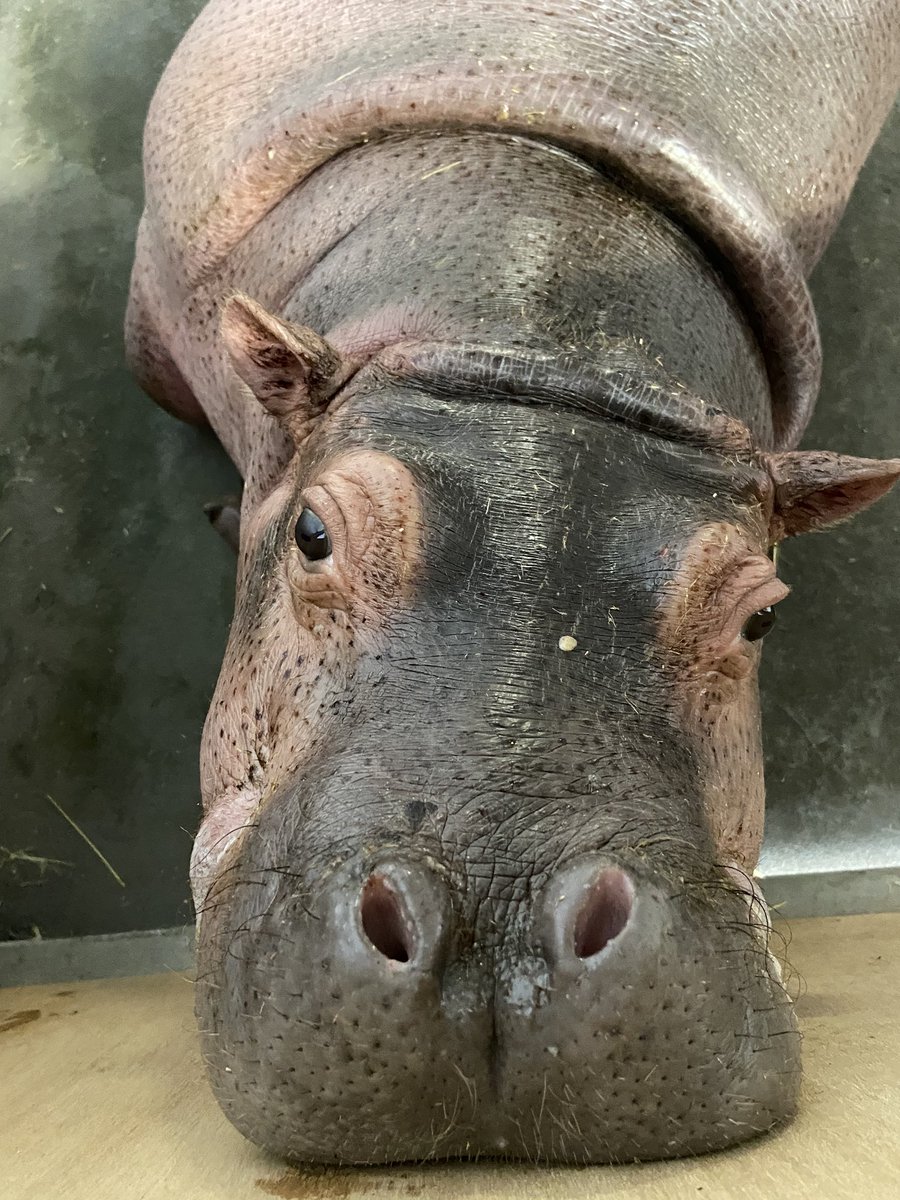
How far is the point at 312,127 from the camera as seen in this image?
8.86 feet

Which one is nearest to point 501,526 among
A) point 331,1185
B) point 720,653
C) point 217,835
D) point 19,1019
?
point 720,653

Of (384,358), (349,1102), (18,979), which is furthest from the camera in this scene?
(18,979)

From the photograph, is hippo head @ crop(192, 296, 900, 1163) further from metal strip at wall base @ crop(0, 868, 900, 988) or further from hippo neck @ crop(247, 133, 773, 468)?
metal strip at wall base @ crop(0, 868, 900, 988)

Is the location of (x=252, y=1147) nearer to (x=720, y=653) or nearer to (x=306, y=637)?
(x=306, y=637)

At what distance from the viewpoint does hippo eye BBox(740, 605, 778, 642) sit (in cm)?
212

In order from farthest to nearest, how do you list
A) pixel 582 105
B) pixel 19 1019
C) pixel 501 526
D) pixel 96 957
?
pixel 96 957
pixel 19 1019
pixel 582 105
pixel 501 526

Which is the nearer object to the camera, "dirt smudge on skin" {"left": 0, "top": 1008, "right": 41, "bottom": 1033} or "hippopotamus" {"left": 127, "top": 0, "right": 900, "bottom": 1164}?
"hippopotamus" {"left": 127, "top": 0, "right": 900, "bottom": 1164}

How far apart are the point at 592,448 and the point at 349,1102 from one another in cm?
113

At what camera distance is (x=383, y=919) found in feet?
4.88

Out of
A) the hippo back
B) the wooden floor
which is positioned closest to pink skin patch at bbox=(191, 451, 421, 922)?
the wooden floor

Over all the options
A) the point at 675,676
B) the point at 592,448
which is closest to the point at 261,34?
the point at 592,448

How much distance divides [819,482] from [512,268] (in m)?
0.76

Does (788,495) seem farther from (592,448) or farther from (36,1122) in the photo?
(36,1122)

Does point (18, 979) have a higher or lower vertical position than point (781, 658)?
lower
